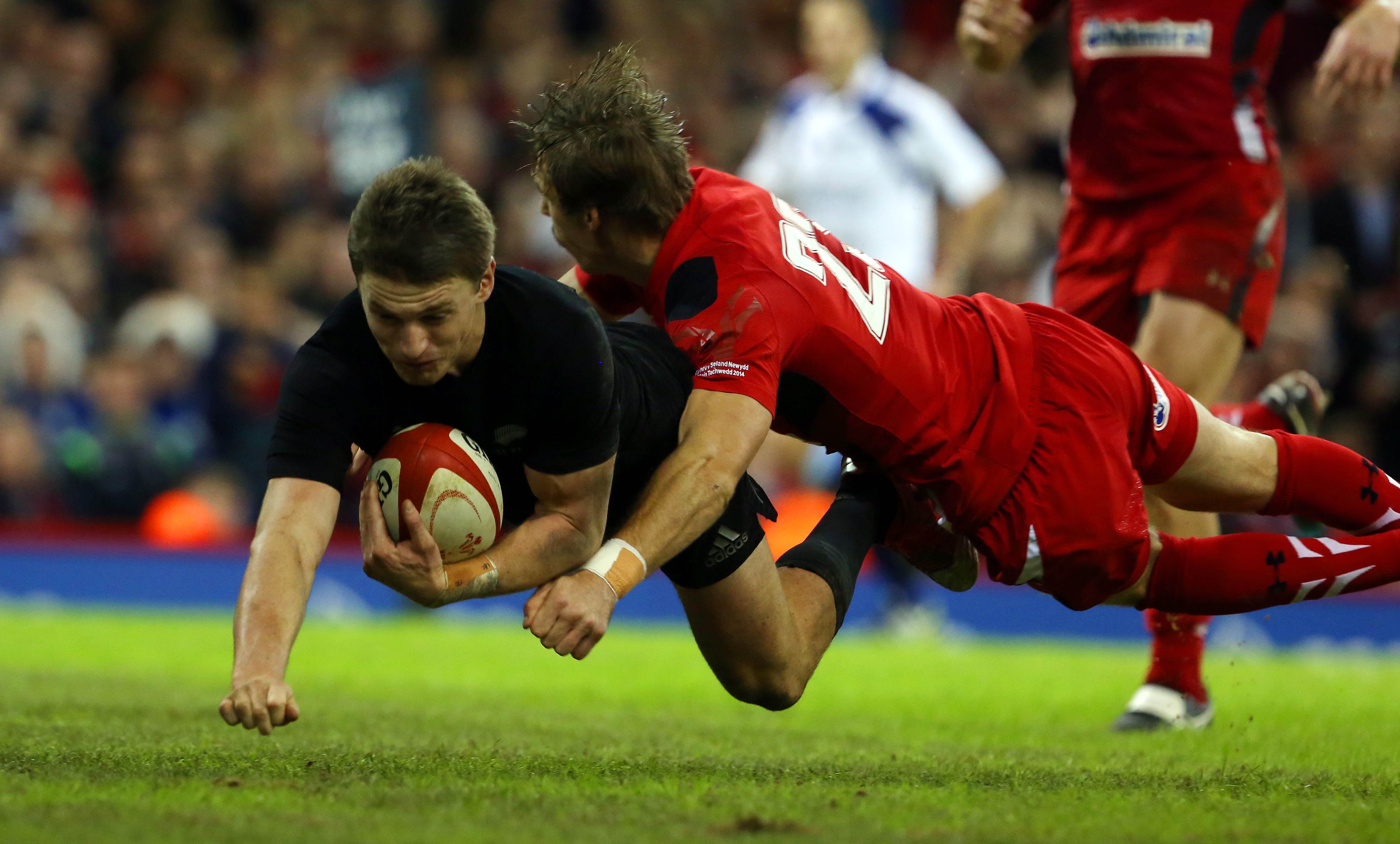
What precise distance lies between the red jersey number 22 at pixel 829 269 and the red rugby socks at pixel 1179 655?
185cm

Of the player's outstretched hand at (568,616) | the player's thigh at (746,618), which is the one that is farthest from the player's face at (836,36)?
the player's outstretched hand at (568,616)

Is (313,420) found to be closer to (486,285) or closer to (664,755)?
(486,285)

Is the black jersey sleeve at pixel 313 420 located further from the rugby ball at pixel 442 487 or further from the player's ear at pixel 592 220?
the player's ear at pixel 592 220

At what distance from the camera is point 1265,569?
4.82 m

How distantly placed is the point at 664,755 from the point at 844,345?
1225 millimetres

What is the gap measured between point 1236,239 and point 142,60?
12.0 m

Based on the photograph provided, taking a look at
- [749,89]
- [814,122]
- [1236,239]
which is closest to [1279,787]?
[1236,239]

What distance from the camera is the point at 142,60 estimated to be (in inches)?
599

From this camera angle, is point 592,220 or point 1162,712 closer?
point 592,220

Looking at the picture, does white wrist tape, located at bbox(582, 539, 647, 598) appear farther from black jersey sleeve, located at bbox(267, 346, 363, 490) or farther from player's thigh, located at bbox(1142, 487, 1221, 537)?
player's thigh, located at bbox(1142, 487, 1221, 537)

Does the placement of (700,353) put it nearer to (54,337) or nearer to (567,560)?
(567,560)

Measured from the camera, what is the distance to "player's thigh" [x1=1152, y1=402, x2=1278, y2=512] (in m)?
4.86

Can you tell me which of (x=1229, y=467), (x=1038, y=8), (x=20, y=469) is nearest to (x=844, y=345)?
(x=1229, y=467)

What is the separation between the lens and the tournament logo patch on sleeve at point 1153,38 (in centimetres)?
585
